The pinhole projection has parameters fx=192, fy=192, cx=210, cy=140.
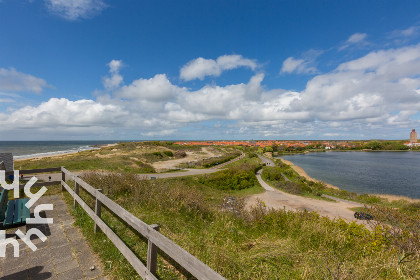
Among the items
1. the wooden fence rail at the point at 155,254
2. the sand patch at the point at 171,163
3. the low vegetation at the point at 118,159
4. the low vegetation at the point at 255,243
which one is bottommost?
the sand patch at the point at 171,163

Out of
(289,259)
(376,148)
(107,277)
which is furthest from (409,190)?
(376,148)

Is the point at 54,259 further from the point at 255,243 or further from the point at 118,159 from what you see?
the point at 118,159

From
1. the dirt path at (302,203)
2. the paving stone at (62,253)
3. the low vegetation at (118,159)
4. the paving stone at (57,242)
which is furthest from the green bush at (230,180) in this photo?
the paving stone at (62,253)

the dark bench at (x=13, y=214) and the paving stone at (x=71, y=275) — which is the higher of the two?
the dark bench at (x=13, y=214)

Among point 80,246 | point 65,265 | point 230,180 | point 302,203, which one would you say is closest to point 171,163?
point 230,180

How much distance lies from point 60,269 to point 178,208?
3545mm

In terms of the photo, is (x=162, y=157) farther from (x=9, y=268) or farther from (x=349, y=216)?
(x=9, y=268)

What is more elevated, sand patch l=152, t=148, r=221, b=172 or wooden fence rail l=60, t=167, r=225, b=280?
wooden fence rail l=60, t=167, r=225, b=280

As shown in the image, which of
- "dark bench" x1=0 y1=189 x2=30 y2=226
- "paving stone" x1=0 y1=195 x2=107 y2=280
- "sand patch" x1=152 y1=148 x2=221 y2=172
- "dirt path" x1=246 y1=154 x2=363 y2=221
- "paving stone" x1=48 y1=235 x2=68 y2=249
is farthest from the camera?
"sand patch" x1=152 y1=148 x2=221 y2=172

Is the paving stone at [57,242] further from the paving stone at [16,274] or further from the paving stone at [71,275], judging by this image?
the paving stone at [71,275]

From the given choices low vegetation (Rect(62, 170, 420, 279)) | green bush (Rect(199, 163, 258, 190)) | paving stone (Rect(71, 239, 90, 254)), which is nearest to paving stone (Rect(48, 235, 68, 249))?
paving stone (Rect(71, 239, 90, 254))

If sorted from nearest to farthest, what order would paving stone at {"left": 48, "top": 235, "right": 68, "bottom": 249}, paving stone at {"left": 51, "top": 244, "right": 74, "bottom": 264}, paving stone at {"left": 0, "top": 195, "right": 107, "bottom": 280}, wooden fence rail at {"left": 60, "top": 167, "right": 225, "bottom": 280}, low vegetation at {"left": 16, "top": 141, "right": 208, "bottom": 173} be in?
wooden fence rail at {"left": 60, "top": 167, "right": 225, "bottom": 280} → paving stone at {"left": 0, "top": 195, "right": 107, "bottom": 280} → paving stone at {"left": 51, "top": 244, "right": 74, "bottom": 264} → paving stone at {"left": 48, "top": 235, "right": 68, "bottom": 249} → low vegetation at {"left": 16, "top": 141, "right": 208, "bottom": 173}

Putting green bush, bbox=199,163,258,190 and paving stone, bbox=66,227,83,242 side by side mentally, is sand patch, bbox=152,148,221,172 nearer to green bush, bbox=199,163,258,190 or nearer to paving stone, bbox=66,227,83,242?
green bush, bbox=199,163,258,190

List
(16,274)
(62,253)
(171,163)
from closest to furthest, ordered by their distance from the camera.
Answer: (16,274)
(62,253)
(171,163)
